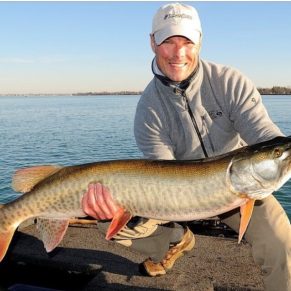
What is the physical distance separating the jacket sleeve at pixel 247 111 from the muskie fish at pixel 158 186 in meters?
0.67

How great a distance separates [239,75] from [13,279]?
3.29 meters

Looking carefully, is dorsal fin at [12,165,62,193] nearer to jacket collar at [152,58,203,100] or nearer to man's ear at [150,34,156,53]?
jacket collar at [152,58,203,100]

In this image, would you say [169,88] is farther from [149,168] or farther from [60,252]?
[60,252]

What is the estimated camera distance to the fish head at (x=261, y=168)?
2977mm

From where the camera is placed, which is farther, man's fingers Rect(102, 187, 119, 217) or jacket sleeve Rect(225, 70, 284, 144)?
jacket sleeve Rect(225, 70, 284, 144)

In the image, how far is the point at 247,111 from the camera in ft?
12.8

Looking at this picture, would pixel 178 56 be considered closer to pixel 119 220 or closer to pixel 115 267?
pixel 119 220

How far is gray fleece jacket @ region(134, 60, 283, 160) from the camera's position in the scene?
407 cm

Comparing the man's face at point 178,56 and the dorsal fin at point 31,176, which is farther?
the man's face at point 178,56

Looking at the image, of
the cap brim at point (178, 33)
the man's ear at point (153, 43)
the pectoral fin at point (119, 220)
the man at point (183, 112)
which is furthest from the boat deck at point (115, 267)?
the cap brim at point (178, 33)

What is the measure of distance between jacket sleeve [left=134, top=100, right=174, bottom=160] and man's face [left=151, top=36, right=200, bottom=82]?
17.8 inches

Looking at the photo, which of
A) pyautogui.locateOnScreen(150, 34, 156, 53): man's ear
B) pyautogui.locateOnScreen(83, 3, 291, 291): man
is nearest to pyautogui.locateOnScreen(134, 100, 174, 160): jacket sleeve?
pyautogui.locateOnScreen(83, 3, 291, 291): man

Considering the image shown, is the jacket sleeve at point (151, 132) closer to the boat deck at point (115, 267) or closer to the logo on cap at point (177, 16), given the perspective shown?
the logo on cap at point (177, 16)

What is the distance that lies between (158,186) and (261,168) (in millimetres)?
809
